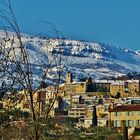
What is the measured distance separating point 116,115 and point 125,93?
2081 inches

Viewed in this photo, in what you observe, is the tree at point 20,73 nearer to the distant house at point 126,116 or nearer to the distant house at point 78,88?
the distant house at point 126,116

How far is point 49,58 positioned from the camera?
7.51m

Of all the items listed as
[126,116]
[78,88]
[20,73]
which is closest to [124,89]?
[78,88]

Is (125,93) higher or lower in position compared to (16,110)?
higher

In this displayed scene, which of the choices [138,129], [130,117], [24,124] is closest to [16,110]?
[24,124]

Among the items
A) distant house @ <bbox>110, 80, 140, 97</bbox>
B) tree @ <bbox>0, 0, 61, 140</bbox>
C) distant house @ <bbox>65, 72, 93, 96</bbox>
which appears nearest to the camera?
tree @ <bbox>0, 0, 61, 140</bbox>

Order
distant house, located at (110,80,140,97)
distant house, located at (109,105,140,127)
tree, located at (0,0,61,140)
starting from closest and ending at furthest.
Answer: tree, located at (0,0,61,140), distant house, located at (109,105,140,127), distant house, located at (110,80,140,97)

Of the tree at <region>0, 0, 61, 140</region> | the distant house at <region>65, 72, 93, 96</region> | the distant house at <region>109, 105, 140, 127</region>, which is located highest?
the distant house at <region>65, 72, 93, 96</region>

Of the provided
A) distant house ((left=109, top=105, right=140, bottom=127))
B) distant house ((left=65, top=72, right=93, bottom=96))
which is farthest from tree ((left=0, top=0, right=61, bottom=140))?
distant house ((left=65, top=72, right=93, bottom=96))

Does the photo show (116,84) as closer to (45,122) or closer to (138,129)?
(138,129)

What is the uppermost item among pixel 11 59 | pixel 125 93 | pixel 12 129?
pixel 125 93

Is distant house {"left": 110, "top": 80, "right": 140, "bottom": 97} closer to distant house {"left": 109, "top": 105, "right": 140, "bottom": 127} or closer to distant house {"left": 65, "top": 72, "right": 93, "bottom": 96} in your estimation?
distant house {"left": 65, "top": 72, "right": 93, "bottom": 96}

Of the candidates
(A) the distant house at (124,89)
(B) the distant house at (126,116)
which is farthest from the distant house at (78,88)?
(B) the distant house at (126,116)

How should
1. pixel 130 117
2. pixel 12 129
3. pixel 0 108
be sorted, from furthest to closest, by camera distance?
pixel 130 117 < pixel 12 129 < pixel 0 108
